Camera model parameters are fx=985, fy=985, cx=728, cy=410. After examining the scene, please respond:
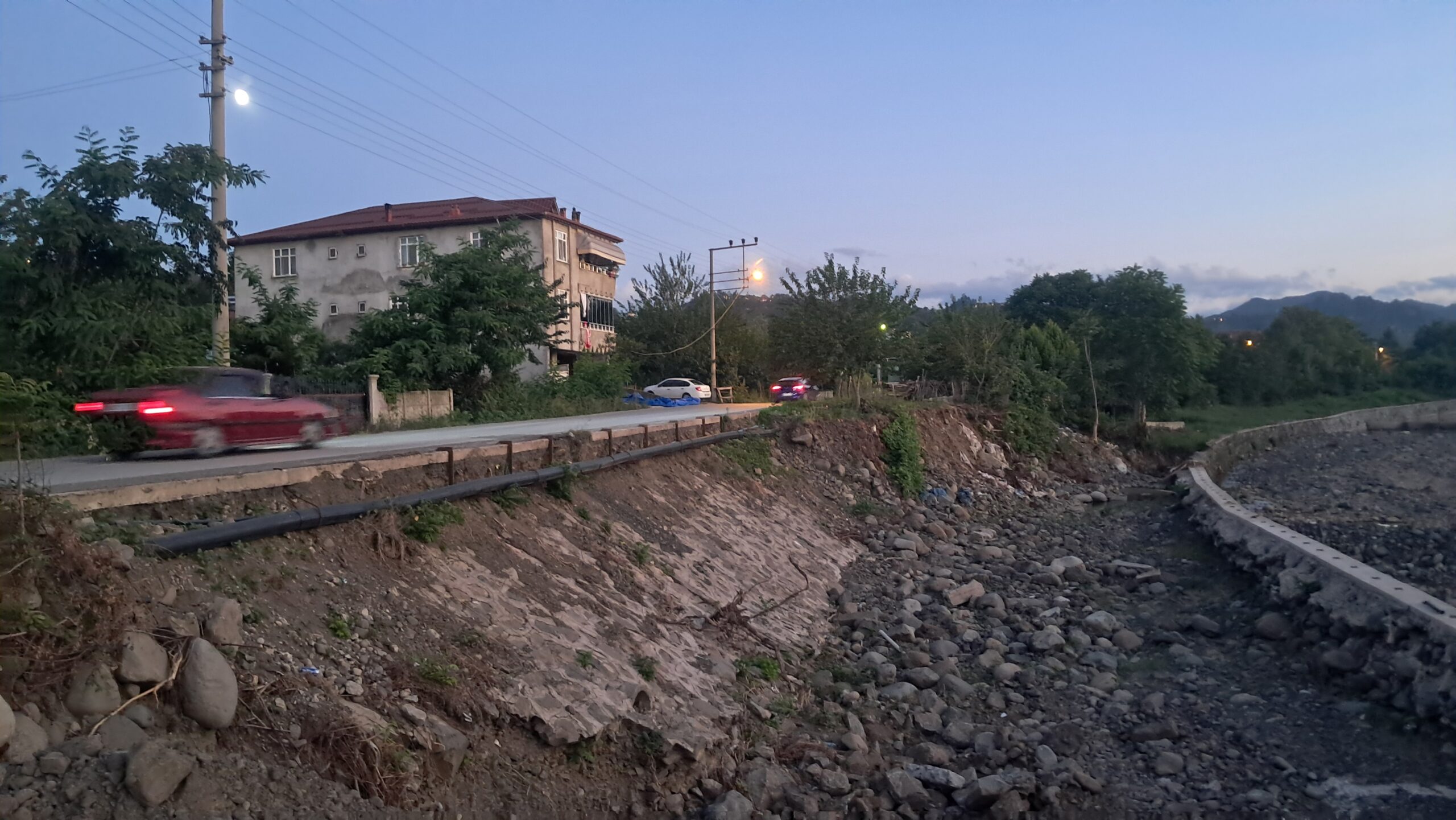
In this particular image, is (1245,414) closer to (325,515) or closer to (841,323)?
(841,323)

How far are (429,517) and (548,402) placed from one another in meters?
26.2

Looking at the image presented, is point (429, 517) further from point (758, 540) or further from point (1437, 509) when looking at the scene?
point (1437, 509)

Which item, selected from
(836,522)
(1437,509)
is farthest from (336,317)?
(1437,509)

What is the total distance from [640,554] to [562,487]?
128 cm

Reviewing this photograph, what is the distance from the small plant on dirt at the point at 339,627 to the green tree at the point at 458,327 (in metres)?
25.5

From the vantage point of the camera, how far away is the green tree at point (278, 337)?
28406mm

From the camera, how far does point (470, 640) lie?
7.56m

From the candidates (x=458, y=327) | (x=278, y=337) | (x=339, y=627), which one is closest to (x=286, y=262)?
(x=458, y=327)

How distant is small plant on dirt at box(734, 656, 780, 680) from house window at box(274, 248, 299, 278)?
4471 cm

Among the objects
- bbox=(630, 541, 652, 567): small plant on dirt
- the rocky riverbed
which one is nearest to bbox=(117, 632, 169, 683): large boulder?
bbox=(630, 541, 652, 567): small plant on dirt

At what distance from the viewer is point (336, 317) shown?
48.2 m

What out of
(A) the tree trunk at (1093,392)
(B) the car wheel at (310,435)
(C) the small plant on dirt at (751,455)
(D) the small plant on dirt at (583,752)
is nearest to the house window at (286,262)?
(C) the small plant on dirt at (751,455)

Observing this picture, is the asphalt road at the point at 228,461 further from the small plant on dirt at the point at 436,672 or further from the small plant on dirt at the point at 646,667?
the small plant on dirt at the point at 646,667

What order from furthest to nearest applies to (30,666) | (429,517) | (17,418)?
1. (429,517)
2. (17,418)
3. (30,666)
